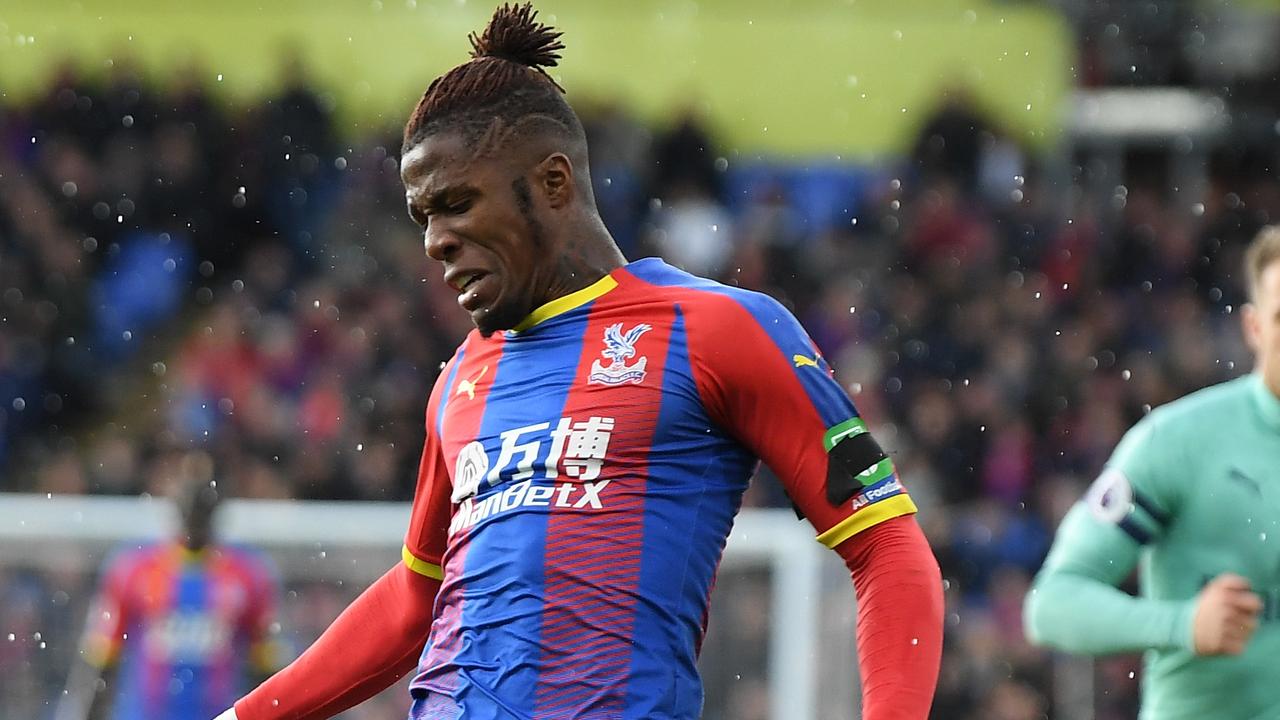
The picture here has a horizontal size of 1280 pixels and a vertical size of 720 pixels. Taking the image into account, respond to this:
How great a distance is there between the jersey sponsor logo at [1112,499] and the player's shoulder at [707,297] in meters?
1.44

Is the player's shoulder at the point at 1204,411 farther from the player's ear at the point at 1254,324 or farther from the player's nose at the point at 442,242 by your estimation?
the player's nose at the point at 442,242

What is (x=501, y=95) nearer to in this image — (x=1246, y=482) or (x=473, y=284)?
(x=473, y=284)

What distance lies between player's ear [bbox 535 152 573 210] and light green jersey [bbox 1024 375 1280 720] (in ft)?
5.66

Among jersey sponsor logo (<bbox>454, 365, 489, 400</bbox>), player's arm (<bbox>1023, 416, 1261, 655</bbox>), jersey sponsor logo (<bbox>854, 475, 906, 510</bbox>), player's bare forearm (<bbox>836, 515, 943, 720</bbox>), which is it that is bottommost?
player's arm (<bbox>1023, 416, 1261, 655</bbox>)

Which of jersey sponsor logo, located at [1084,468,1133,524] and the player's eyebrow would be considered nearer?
the player's eyebrow

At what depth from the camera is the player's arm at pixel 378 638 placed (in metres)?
3.69

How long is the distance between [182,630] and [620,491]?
7.11 metres

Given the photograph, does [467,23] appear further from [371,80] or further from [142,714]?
[142,714]

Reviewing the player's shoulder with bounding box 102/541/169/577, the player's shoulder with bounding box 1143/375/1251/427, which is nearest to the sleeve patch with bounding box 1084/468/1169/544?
the player's shoulder with bounding box 1143/375/1251/427

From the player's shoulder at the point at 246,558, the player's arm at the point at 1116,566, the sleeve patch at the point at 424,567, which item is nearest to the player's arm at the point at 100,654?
the player's shoulder at the point at 246,558

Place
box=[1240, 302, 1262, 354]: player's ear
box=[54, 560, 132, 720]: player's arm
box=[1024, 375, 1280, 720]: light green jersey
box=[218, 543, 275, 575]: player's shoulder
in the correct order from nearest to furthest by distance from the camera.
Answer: box=[1024, 375, 1280, 720]: light green jersey, box=[1240, 302, 1262, 354]: player's ear, box=[54, 560, 132, 720]: player's arm, box=[218, 543, 275, 575]: player's shoulder

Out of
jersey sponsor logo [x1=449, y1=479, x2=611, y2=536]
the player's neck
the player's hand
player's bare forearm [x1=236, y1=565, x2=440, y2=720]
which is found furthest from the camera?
the player's hand

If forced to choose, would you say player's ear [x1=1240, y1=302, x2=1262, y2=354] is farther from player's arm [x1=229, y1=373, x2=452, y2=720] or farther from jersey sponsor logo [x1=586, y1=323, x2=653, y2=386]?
player's arm [x1=229, y1=373, x2=452, y2=720]

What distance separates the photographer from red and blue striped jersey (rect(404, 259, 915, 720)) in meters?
3.16
